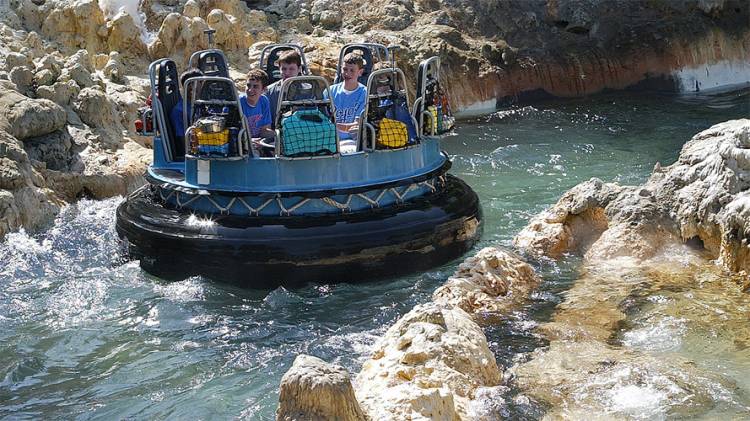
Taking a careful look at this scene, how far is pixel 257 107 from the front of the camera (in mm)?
7816

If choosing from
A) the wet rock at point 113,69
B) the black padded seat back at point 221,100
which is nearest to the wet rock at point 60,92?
the wet rock at point 113,69

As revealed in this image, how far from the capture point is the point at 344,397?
4105 millimetres

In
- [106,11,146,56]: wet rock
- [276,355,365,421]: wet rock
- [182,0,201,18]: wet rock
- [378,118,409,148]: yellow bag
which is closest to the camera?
[276,355,365,421]: wet rock

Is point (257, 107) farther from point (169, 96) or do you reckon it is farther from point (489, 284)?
point (489, 284)

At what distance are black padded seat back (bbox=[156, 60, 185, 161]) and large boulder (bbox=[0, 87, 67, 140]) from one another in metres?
2.17

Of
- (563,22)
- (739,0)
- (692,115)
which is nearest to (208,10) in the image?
(563,22)

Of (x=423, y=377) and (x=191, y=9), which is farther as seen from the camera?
(x=191, y=9)

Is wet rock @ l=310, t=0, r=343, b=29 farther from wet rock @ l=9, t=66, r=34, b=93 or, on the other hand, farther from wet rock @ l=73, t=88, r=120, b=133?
wet rock @ l=9, t=66, r=34, b=93

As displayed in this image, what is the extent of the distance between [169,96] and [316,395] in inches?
200

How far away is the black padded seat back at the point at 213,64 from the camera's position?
8.42 metres

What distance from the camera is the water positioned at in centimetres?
529

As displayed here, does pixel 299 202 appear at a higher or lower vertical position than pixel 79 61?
lower

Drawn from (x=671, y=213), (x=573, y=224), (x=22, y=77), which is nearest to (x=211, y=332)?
(x=573, y=224)

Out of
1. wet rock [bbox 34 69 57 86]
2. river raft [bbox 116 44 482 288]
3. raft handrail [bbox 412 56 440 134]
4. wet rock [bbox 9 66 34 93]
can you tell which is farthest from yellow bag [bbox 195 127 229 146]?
wet rock [bbox 34 69 57 86]
